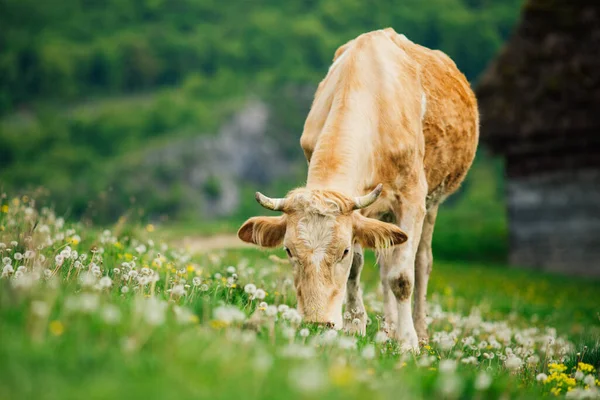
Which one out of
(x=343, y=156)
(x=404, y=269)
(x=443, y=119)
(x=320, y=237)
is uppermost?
(x=443, y=119)

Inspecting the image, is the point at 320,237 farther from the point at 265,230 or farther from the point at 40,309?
the point at 40,309

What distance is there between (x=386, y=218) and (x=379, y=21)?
76402 millimetres

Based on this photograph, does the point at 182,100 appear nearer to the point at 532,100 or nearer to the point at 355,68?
the point at 532,100

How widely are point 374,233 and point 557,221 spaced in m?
17.8

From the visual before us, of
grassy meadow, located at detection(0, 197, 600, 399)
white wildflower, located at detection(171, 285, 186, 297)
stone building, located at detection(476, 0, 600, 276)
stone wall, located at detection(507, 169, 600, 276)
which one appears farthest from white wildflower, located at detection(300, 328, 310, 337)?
stone wall, located at detection(507, 169, 600, 276)

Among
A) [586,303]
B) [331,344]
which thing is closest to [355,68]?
[331,344]

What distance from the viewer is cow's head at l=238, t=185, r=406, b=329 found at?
5070mm

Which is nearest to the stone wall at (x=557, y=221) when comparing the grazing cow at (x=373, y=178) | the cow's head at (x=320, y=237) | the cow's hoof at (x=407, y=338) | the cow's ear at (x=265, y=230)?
the grazing cow at (x=373, y=178)

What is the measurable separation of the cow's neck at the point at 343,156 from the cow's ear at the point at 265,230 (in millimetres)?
415

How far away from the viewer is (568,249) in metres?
21.5

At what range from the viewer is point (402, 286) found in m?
6.50

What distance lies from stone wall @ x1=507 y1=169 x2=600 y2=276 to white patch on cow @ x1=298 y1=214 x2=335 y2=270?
17.8m

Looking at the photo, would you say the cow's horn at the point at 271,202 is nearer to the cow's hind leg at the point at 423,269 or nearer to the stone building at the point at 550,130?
the cow's hind leg at the point at 423,269

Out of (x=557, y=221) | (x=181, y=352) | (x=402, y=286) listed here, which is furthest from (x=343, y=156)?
(x=557, y=221)
